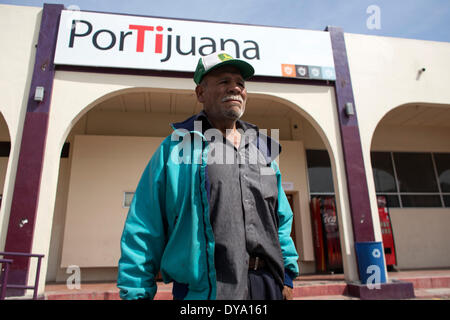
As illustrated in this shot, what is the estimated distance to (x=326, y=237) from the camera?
7566 mm

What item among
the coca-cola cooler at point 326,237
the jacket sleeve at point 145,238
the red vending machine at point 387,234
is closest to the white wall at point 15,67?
the jacket sleeve at point 145,238

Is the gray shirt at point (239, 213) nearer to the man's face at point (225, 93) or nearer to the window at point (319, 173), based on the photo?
the man's face at point (225, 93)

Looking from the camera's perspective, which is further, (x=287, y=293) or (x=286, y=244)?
(x=286, y=244)

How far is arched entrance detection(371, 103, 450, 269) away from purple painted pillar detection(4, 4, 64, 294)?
319 inches

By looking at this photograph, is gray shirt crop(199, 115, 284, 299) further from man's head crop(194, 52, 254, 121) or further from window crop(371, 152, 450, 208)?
window crop(371, 152, 450, 208)

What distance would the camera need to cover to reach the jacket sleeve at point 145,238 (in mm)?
1151

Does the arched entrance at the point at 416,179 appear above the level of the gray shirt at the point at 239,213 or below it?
above

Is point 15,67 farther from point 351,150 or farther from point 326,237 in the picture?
point 326,237

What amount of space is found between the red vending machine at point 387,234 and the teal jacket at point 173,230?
7708 millimetres

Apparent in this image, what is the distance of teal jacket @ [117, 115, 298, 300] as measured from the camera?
1191 millimetres

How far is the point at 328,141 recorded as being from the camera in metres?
5.92

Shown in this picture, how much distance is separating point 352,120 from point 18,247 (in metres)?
6.27

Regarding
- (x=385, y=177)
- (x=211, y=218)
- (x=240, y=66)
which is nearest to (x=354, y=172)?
(x=385, y=177)

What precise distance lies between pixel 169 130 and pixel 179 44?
9.14ft
